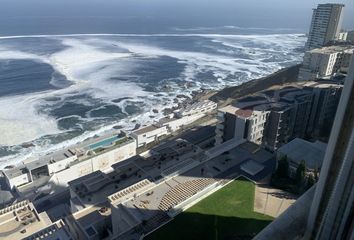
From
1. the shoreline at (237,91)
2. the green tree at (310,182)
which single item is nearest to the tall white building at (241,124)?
the green tree at (310,182)

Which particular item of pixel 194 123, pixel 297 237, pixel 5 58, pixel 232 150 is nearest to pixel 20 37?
pixel 5 58

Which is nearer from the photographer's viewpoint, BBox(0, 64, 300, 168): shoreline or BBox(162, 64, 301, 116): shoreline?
BBox(0, 64, 300, 168): shoreline

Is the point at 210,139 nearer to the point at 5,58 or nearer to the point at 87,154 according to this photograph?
the point at 87,154

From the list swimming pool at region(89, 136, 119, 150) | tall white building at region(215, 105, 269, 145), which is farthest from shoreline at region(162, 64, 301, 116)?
tall white building at region(215, 105, 269, 145)

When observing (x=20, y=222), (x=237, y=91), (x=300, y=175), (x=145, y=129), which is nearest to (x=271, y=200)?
(x=300, y=175)

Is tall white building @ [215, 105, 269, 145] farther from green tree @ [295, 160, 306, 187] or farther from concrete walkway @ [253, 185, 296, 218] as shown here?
concrete walkway @ [253, 185, 296, 218]

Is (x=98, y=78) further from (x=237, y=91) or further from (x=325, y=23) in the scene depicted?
(x=325, y=23)
